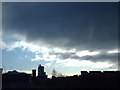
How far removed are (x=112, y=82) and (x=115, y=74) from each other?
151cm

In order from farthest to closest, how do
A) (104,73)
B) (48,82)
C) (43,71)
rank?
1. (43,71)
2. (48,82)
3. (104,73)

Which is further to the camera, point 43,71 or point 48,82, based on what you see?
point 43,71

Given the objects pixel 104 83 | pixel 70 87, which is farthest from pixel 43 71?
pixel 104 83

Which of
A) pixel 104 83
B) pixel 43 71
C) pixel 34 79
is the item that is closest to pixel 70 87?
pixel 104 83

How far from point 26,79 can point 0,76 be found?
4.88 metres

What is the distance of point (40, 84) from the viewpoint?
33875 millimetres

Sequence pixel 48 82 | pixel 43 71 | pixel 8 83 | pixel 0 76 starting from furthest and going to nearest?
pixel 43 71, pixel 0 76, pixel 8 83, pixel 48 82

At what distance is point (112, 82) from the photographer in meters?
27.2

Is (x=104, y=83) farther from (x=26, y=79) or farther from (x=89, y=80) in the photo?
(x=26, y=79)

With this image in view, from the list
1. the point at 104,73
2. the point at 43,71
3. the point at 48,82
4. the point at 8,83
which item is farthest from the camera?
the point at 43,71

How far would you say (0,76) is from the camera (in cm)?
3934

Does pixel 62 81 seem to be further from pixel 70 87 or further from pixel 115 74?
pixel 115 74

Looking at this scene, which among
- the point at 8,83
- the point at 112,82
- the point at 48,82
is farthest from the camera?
the point at 8,83

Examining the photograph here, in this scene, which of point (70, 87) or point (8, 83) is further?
point (8, 83)
